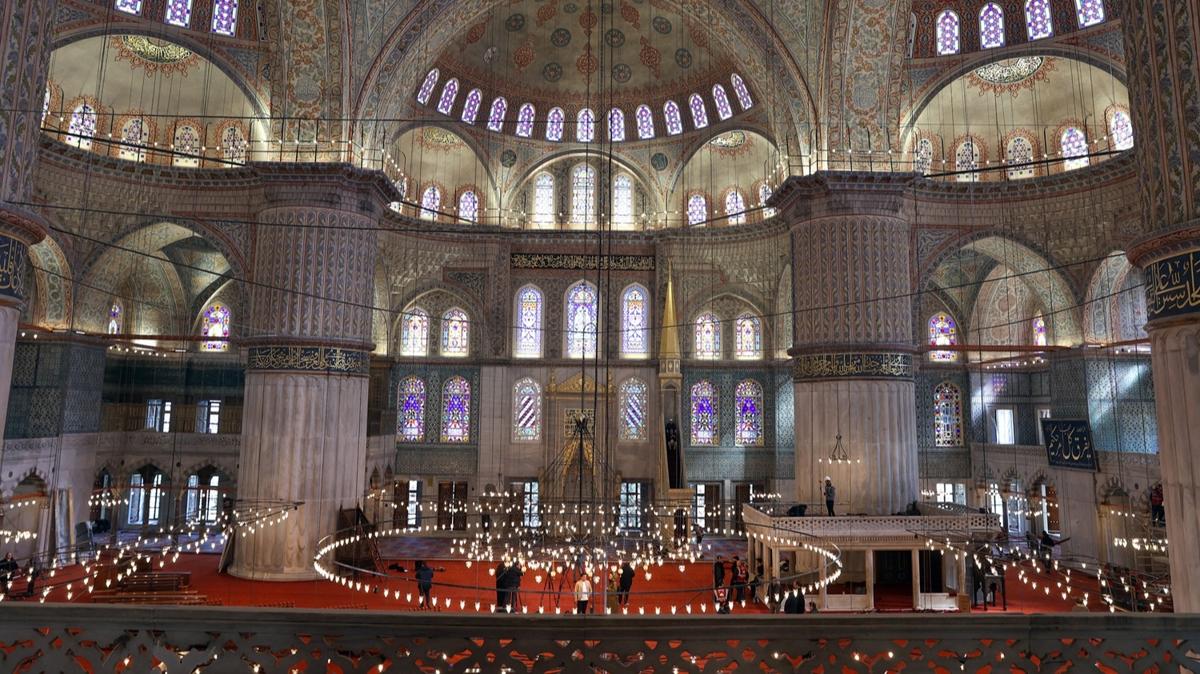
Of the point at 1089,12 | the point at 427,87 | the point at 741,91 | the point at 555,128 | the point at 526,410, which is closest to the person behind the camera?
the point at 1089,12

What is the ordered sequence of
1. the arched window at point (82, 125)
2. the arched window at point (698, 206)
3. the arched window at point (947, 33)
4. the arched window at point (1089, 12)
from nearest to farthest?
the arched window at point (1089, 12)
the arched window at point (82, 125)
the arched window at point (947, 33)
the arched window at point (698, 206)

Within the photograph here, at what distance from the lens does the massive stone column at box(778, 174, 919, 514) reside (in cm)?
1371

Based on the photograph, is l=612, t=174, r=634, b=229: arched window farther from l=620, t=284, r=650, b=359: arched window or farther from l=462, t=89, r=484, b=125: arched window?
l=462, t=89, r=484, b=125: arched window

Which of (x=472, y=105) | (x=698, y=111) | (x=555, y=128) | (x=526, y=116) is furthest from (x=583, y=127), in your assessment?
(x=698, y=111)

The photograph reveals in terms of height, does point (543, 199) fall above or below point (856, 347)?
above

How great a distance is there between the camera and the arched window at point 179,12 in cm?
1563

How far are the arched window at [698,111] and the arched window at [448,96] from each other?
22.0ft

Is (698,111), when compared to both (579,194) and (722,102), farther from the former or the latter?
(579,194)

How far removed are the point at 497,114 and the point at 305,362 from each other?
35.8ft

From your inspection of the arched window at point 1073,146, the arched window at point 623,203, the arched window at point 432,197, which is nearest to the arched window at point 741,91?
the arched window at point 623,203

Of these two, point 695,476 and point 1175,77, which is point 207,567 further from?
point 1175,77

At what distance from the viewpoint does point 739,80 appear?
2016 centimetres

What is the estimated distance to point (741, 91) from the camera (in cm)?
2020

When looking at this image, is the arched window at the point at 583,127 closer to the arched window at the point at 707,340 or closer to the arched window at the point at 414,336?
the arched window at the point at 707,340
